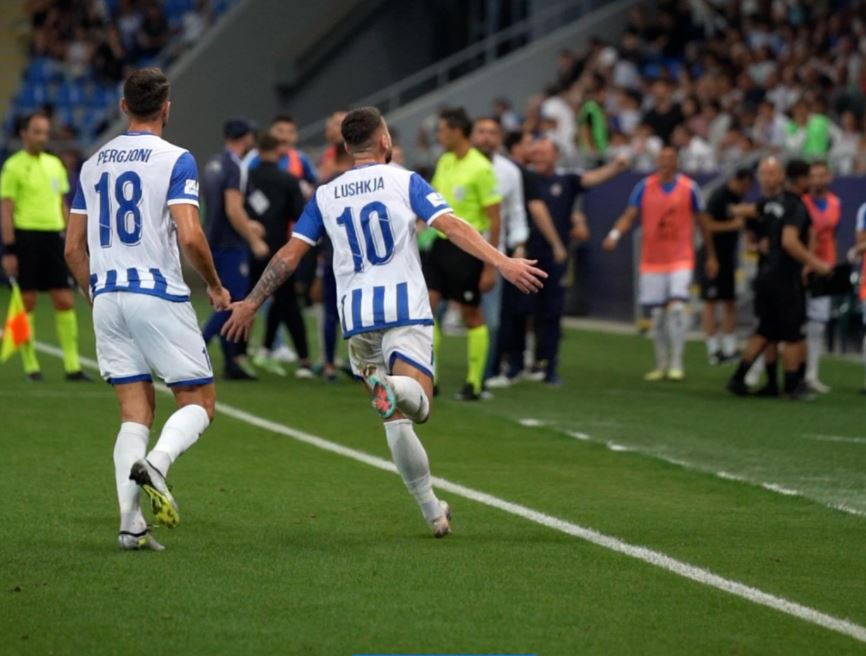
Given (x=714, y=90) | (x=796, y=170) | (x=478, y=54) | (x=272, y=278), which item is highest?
(x=478, y=54)

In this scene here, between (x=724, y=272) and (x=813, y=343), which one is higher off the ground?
(x=724, y=272)

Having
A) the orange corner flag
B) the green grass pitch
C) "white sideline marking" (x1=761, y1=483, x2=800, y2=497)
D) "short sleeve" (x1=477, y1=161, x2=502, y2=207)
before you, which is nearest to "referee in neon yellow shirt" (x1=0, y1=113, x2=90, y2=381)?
the orange corner flag

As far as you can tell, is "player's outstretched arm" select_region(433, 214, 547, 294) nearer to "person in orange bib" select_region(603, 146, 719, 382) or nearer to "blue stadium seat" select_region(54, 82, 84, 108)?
"person in orange bib" select_region(603, 146, 719, 382)

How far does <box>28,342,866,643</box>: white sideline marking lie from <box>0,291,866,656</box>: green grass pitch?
0.23ft

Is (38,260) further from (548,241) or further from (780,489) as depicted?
(780,489)

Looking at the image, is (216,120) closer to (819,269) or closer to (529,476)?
(819,269)

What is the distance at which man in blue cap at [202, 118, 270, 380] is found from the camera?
15335 mm

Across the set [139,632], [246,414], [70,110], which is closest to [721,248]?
[246,414]

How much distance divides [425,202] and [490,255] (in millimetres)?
437

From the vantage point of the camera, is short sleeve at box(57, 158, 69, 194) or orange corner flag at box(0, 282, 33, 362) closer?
orange corner flag at box(0, 282, 33, 362)

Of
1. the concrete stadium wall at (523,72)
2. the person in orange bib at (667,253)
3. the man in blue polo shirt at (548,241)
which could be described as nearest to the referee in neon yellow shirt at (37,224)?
the man in blue polo shirt at (548,241)

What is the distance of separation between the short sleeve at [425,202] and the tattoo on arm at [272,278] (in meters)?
0.67

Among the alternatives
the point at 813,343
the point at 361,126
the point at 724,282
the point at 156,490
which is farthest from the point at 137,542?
the point at 724,282

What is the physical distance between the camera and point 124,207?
25.6 ft
